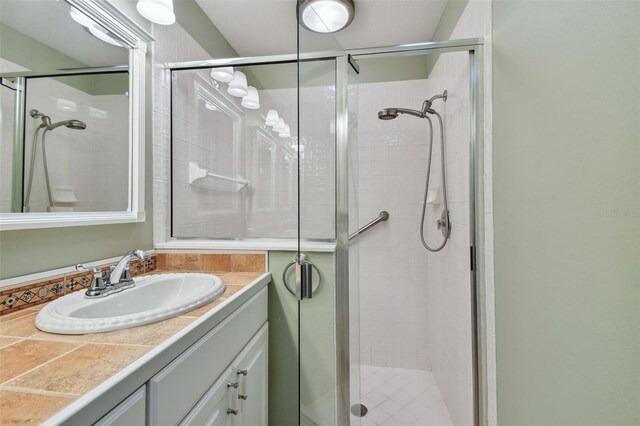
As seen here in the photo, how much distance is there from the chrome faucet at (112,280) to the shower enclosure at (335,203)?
44cm

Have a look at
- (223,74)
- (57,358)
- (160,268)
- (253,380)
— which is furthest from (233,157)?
(57,358)

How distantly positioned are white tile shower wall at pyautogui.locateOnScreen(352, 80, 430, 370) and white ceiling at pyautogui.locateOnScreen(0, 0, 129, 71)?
1.57 m

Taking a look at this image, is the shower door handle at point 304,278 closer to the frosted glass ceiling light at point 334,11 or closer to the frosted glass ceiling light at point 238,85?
the frosted glass ceiling light at point 334,11

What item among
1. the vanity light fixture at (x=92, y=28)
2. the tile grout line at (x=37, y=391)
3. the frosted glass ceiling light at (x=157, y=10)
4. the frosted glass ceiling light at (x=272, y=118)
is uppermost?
the frosted glass ceiling light at (x=157, y=10)

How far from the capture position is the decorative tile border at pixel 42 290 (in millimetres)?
760

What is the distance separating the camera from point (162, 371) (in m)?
0.60

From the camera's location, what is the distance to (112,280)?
3.02 ft

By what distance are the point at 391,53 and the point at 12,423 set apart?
1.51 meters

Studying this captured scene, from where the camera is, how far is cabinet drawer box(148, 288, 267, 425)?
60cm

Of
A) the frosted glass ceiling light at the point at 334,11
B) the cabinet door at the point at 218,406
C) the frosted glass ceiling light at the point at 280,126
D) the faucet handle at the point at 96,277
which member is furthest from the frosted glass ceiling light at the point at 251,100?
the cabinet door at the point at 218,406

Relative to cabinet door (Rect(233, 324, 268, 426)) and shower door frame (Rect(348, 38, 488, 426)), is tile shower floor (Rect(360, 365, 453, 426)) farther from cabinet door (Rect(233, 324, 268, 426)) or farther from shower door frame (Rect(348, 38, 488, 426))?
cabinet door (Rect(233, 324, 268, 426))

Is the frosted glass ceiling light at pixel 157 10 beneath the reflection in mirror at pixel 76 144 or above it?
above

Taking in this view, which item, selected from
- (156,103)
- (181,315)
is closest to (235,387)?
(181,315)

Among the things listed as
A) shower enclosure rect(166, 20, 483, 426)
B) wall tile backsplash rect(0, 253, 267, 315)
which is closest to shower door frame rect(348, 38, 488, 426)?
shower enclosure rect(166, 20, 483, 426)
